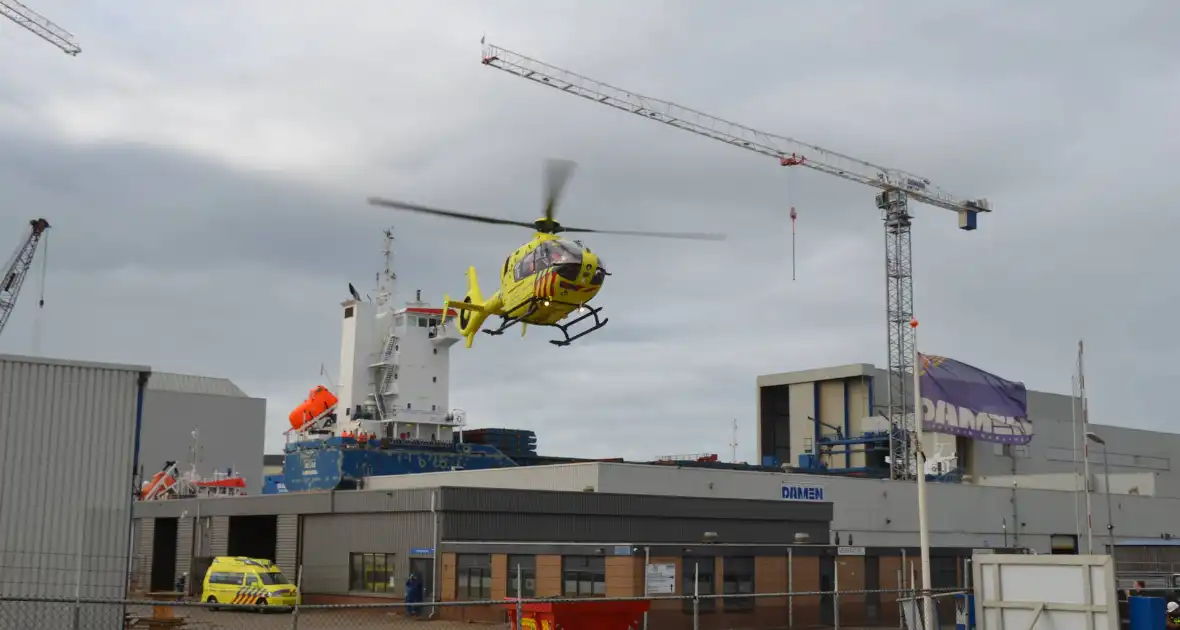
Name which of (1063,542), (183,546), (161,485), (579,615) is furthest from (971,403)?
(579,615)

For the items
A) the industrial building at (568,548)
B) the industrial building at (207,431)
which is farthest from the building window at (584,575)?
the industrial building at (207,431)

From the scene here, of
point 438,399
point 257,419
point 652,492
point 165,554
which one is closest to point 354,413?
point 438,399

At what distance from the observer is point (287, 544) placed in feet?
151

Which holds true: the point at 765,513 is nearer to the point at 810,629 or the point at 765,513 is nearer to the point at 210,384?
the point at 810,629

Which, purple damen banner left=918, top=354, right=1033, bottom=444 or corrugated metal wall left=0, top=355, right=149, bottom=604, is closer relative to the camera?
corrugated metal wall left=0, top=355, right=149, bottom=604

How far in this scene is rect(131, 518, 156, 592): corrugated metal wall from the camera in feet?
186

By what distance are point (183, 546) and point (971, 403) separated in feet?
146

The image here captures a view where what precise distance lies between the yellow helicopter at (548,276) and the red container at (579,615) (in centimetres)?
1131

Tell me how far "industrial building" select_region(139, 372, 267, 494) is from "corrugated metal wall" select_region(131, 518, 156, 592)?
4314 centimetres

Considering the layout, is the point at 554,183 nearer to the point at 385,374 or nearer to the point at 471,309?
the point at 471,309

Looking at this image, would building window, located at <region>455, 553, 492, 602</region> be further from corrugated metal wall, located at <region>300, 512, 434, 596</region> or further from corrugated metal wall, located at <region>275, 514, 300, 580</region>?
corrugated metal wall, located at <region>275, 514, 300, 580</region>

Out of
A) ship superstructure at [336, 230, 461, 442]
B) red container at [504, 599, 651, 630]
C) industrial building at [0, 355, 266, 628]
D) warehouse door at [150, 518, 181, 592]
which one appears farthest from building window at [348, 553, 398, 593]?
ship superstructure at [336, 230, 461, 442]

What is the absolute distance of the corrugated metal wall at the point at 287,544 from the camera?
1790 inches

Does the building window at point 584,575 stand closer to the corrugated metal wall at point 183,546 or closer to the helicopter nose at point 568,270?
the helicopter nose at point 568,270
